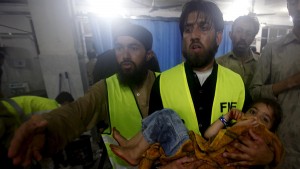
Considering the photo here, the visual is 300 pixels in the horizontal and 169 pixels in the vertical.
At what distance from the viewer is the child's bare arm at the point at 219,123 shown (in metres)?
1.28

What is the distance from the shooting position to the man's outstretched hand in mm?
833

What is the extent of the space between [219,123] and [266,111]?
0.52 meters

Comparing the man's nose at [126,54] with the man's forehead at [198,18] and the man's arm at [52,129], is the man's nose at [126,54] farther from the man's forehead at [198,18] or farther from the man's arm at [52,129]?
the man's forehead at [198,18]

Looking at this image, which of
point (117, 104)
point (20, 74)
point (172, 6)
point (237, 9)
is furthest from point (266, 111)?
point (20, 74)

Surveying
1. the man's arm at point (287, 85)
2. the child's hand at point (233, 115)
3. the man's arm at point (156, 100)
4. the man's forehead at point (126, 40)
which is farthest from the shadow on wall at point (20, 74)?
the man's arm at point (287, 85)

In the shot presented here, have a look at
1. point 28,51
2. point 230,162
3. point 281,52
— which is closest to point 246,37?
point 281,52

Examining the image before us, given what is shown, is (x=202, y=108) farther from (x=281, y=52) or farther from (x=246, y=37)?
(x=246, y=37)

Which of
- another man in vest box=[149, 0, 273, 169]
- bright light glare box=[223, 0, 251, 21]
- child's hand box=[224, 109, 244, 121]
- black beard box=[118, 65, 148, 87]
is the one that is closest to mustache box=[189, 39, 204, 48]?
another man in vest box=[149, 0, 273, 169]

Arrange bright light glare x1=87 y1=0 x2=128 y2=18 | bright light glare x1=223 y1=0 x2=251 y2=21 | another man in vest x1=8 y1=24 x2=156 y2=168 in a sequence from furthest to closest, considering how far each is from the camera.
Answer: bright light glare x1=223 y1=0 x2=251 y2=21
bright light glare x1=87 y1=0 x2=128 y2=18
another man in vest x1=8 y1=24 x2=156 y2=168

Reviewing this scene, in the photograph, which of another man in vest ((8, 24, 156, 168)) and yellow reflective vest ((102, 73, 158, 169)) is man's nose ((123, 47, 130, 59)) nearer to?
another man in vest ((8, 24, 156, 168))

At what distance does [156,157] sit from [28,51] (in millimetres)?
7041

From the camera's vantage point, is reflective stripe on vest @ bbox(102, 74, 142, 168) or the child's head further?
reflective stripe on vest @ bbox(102, 74, 142, 168)

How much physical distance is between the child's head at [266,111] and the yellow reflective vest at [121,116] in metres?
0.92

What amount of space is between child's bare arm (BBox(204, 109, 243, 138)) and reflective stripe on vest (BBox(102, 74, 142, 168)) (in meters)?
0.60
